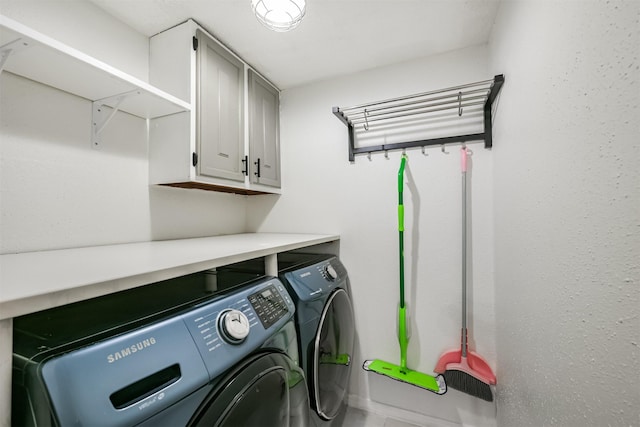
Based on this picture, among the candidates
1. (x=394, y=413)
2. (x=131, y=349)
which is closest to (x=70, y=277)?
(x=131, y=349)

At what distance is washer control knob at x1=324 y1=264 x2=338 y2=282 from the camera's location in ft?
4.79

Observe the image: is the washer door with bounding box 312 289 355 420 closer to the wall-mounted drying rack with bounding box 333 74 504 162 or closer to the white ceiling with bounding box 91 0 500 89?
the wall-mounted drying rack with bounding box 333 74 504 162

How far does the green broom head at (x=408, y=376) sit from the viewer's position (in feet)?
5.02

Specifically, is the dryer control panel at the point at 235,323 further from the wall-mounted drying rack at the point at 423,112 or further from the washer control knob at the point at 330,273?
the wall-mounted drying rack at the point at 423,112

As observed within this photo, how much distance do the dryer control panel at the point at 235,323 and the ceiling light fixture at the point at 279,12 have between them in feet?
3.83

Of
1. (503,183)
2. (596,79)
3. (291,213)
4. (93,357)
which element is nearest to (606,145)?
(596,79)

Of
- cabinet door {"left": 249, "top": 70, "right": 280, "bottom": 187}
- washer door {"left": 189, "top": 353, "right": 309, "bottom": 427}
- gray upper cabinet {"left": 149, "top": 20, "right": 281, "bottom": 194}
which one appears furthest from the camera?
cabinet door {"left": 249, "top": 70, "right": 280, "bottom": 187}

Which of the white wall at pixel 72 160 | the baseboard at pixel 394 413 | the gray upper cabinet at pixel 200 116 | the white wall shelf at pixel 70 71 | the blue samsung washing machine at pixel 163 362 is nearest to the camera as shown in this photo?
the blue samsung washing machine at pixel 163 362

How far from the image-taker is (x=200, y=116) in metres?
1.43

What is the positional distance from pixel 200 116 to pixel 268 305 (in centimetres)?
111

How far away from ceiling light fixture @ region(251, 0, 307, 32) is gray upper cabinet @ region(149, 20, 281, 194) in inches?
18.9

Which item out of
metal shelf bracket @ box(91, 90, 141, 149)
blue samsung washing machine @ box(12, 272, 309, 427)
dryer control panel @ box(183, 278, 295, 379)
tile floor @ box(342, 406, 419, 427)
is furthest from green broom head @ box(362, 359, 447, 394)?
metal shelf bracket @ box(91, 90, 141, 149)

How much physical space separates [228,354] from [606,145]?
99cm

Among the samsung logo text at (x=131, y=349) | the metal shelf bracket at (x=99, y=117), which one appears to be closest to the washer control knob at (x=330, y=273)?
the samsung logo text at (x=131, y=349)
